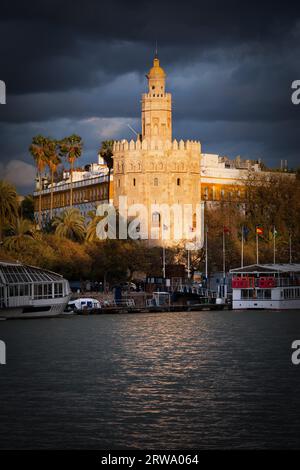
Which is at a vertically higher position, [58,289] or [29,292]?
[58,289]

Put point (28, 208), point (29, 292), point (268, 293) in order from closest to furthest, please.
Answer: point (29, 292)
point (268, 293)
point (28, 208)

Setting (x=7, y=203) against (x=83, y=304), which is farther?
(x=7, y=203)

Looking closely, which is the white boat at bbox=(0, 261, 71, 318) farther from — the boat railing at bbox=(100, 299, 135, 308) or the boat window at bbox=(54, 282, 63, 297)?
the boat railing at bbox=(100, 299, 135, 308)

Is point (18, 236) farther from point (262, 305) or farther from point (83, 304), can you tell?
point (262, 305)

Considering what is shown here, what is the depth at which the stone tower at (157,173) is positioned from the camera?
158 meters

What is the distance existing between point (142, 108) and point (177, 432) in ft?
430

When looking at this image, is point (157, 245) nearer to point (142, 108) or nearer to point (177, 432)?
point (142, 108)

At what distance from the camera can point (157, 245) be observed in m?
156

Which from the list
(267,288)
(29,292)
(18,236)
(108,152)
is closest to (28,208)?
(108,152)

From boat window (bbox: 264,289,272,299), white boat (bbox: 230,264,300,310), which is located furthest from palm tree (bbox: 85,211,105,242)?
boat window (bbox: 264,289,272,299)

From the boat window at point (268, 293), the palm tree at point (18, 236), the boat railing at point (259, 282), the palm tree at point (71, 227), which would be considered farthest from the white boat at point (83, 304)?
the palm tree at point (71, 227)

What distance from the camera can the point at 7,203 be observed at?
120250 millimetres

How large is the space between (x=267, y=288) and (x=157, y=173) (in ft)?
160
